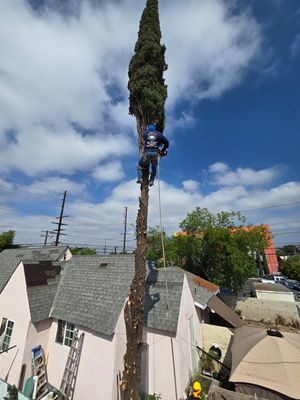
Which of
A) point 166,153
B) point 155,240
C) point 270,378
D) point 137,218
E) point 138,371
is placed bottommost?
point 270,378

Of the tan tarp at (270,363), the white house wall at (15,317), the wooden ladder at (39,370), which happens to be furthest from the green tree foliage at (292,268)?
the white house wall at (15,317)

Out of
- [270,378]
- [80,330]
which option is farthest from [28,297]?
[270,378]

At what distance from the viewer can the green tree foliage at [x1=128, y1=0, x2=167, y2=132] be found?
6.78 m

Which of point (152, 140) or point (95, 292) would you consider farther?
point (95, 292)

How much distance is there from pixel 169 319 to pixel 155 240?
2310 centimetres

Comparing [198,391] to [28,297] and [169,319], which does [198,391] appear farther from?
[28,297]

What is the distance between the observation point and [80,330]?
31.1ft

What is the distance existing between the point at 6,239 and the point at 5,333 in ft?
71.3

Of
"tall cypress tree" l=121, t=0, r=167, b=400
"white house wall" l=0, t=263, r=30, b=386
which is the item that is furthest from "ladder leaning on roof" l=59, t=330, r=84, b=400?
"tall cypress tree" l=121, t=0, r=167, b=400

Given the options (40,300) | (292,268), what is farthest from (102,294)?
(292,268)

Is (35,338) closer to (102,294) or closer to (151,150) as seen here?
(102,294)

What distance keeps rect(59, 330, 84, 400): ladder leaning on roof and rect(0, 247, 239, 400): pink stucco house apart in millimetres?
270

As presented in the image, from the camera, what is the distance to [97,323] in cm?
892

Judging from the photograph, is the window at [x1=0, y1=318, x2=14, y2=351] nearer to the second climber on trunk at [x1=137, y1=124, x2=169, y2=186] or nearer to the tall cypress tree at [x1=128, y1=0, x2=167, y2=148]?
the second climber on trunk at [x1=137, y1=124, x2=169, y2=186]
